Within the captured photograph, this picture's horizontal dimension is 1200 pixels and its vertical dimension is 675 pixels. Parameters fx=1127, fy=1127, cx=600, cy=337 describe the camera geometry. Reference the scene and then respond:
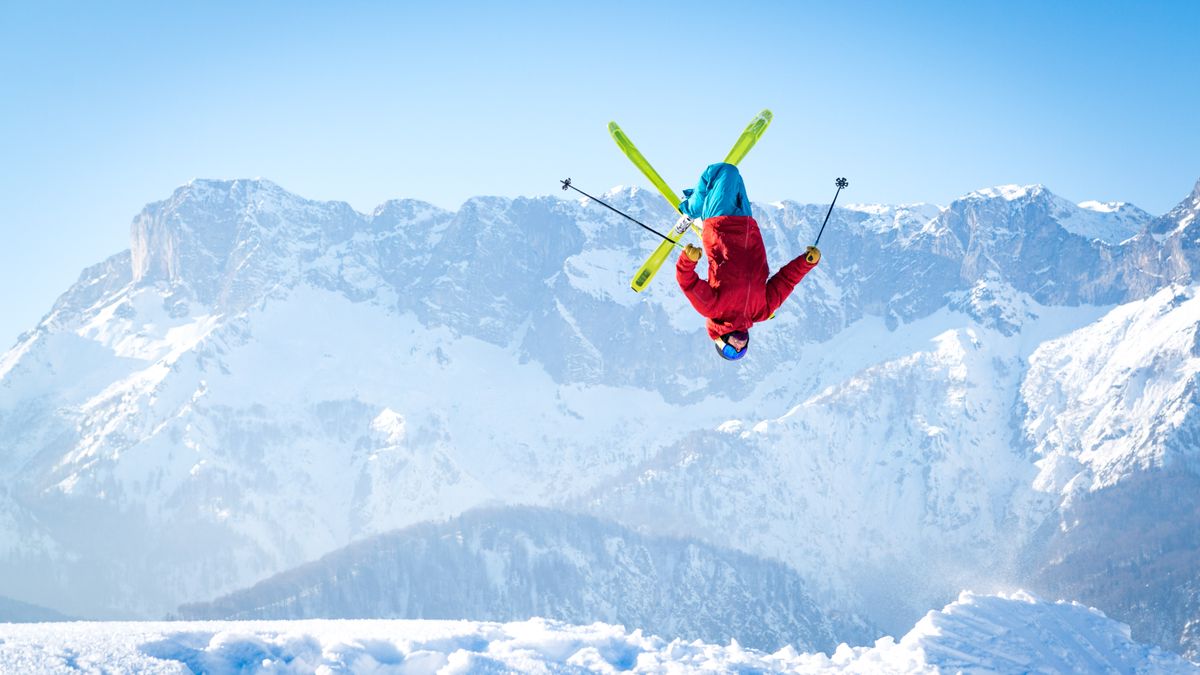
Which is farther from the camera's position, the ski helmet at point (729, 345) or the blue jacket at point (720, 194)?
the ski helmet at point (729, 345)

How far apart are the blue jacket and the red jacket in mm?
171

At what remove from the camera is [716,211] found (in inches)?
877

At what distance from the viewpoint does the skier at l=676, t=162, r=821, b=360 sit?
22250mm

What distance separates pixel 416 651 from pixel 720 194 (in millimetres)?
15821

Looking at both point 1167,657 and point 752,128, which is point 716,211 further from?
point 1167,657

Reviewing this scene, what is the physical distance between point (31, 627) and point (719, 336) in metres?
19.5

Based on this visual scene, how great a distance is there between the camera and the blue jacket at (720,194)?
22.3 metres

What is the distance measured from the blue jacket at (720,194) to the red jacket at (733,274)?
0.17m

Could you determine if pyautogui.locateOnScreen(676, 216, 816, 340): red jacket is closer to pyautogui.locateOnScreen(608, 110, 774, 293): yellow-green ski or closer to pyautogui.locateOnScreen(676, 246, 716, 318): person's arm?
pyautogui.locateOnScreen(676, 246, 716, 318): person's arm

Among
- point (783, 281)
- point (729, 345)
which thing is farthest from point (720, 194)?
point (729, 345)

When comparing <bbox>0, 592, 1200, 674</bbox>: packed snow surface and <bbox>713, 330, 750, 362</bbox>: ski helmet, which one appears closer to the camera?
<bbox>713, 330, 750, 362</bbox>: ski helmet

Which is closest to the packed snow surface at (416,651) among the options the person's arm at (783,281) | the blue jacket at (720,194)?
the person's arm at (783,281)

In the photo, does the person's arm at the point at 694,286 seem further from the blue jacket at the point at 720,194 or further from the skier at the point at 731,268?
the blue jacket at the point at 720,194

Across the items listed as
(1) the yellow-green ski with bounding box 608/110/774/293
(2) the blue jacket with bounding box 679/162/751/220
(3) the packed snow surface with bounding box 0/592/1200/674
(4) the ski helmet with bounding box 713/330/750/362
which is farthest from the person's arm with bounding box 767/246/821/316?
(3) the packed snow surface with bounding box 0/592/1200/674
